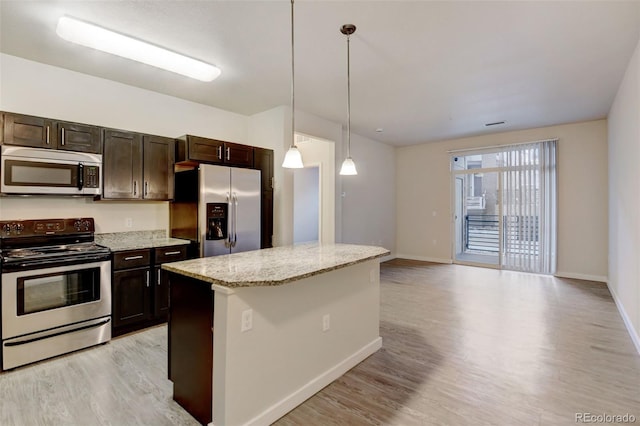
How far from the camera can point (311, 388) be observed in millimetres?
2250

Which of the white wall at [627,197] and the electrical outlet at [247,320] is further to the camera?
the white wall at [627,197]

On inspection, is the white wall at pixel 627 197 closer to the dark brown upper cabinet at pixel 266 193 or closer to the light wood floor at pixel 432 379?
the light wood floor at pixel 432 379

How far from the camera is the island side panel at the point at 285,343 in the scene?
1775 millimetres

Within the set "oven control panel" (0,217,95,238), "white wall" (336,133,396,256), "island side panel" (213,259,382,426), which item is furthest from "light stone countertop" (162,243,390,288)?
"white wall" (336,133,396,256)

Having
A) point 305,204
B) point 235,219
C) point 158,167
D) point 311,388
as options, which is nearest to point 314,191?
point 305,204

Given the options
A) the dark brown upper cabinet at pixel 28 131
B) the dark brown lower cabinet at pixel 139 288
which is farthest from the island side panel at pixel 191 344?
the dark brown upper cabinet at pixel 28 131

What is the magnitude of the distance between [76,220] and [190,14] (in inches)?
95.2

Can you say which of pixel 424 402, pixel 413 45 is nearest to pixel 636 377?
pixel 424 402

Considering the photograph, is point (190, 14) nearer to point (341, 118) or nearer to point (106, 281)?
point (106, 281)

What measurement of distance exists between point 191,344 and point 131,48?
260 cm

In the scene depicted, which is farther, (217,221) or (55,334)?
(217,221)

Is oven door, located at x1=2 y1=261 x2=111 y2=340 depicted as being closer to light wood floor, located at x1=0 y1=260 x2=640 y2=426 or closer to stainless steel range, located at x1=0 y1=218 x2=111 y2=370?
stainless steel range, located at x1=0 y1=218 x2=111 y2=370

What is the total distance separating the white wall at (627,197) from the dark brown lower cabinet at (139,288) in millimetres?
4661

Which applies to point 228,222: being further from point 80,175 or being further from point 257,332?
point 257,332
